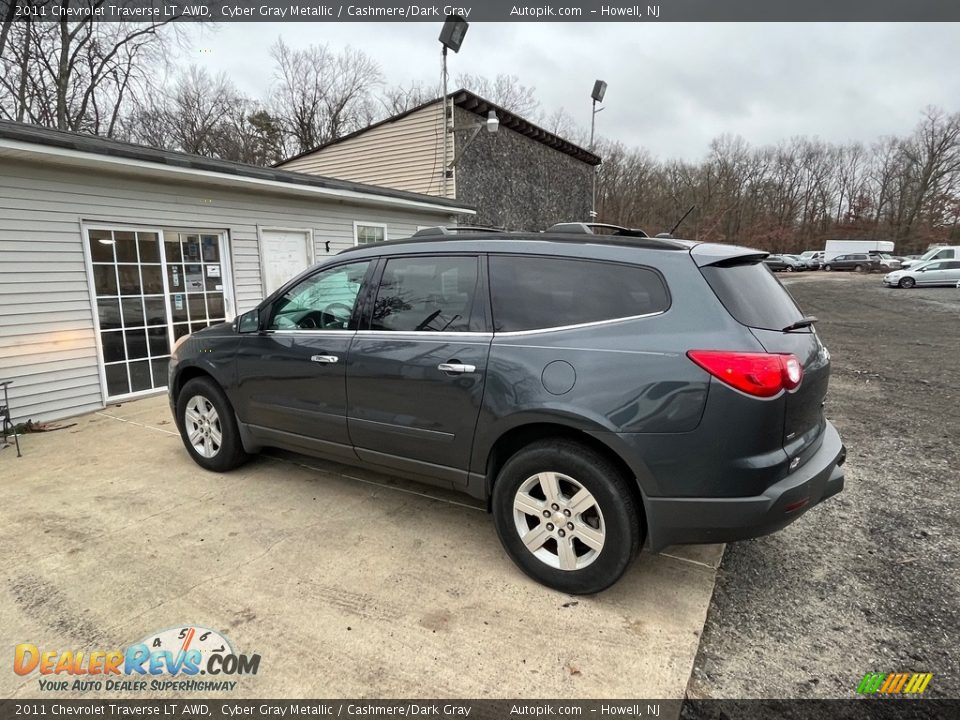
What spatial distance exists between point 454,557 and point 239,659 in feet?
3.79

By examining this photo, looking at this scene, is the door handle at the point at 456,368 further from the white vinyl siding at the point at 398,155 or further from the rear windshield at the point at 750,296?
the white vinyl siding at the point at 398,155

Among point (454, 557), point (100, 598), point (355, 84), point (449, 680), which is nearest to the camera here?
point (449, 680)

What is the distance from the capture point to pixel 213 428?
411 centimetres

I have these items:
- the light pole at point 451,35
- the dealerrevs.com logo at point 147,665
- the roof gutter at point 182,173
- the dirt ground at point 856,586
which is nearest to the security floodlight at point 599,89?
the light pole at point 451,35

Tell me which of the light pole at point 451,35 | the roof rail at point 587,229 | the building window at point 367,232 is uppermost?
the light pole at point 451,35

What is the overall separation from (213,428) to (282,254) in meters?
4.80

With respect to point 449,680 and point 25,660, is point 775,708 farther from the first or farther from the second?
point 25,660

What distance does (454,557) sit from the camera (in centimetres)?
294

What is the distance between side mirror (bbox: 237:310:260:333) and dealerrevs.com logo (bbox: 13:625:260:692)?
208 cm

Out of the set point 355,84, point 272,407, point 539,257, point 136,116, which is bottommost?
point 272,407

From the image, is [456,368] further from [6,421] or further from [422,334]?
[6,421]

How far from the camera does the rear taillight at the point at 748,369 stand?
84.4 inches

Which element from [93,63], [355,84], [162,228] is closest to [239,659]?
[162,228]

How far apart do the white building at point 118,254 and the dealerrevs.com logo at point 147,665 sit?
455cm
